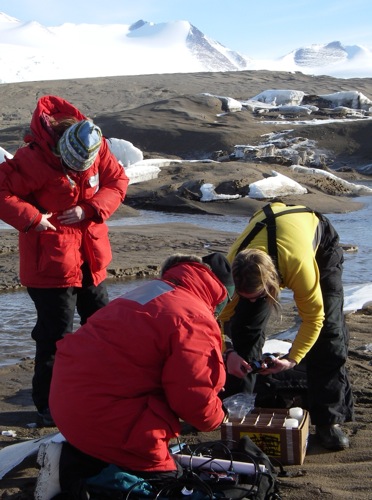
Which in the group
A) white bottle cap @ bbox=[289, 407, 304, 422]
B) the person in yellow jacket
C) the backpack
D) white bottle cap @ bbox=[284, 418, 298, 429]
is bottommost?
white bottle cap @ bbox=[289, 407, 304, 422]

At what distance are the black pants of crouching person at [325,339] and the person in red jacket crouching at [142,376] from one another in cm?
113

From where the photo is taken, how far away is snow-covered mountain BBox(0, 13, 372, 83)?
9800 centimetres

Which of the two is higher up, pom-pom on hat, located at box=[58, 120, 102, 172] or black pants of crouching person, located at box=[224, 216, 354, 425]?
pom-pom on hat, located at box=[58, 120, 102, 172]

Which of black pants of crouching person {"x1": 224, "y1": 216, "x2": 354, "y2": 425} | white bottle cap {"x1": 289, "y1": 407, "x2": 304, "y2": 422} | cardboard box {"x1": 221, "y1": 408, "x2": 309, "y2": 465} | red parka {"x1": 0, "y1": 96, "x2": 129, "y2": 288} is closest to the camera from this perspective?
cardboard box {"x1": 221, "y1": 408, "x2": 309, "y2": 465}

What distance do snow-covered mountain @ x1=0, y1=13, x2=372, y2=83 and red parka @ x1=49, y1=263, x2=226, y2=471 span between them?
8614cm

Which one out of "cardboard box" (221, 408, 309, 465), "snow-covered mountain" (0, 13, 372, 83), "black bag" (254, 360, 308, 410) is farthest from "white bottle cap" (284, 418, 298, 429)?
"snow-covered mountain" (0, 13, 372, 83)

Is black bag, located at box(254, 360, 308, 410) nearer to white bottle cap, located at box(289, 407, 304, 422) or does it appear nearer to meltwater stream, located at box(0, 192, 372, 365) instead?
white bottle cap, located at box(289, 407, 304, 422)

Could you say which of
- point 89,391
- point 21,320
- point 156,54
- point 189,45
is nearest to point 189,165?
point 21,320

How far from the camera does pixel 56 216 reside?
4605mm

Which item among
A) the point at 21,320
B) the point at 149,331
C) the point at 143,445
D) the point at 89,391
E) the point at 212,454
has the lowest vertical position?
the point at 21,320

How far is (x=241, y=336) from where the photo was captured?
450 centimetres

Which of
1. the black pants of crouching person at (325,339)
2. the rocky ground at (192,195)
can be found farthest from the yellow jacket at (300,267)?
the rocky ground at (192,195)

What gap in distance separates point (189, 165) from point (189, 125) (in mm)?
9703

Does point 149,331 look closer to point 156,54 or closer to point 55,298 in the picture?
point 55,298
